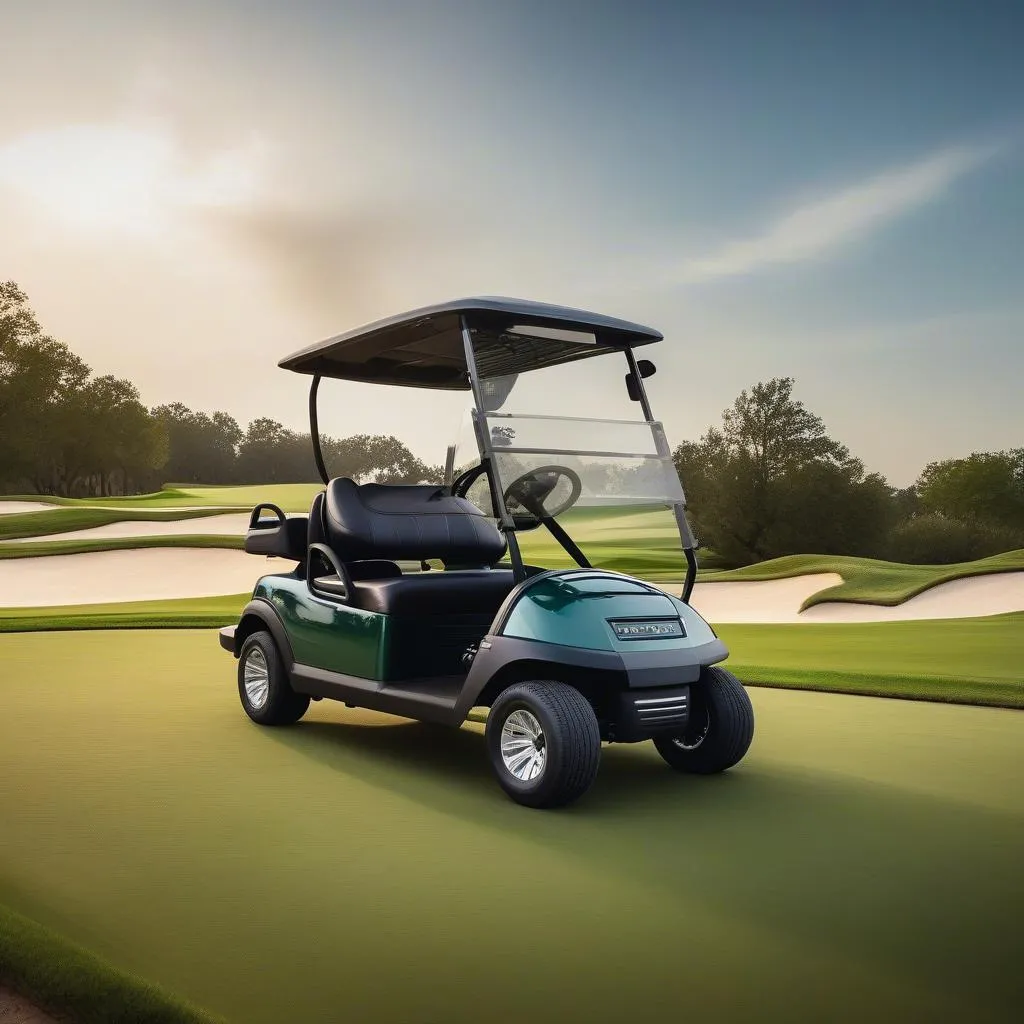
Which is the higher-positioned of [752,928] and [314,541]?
[314,541]

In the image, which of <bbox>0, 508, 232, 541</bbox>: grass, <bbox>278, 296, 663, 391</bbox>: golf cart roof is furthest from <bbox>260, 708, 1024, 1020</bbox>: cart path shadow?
<bbox>0, 508, 232, 541</bbox>: grass

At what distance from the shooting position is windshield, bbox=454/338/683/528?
16.2ft

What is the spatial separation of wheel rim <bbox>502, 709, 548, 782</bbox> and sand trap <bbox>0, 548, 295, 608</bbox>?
1450 cm

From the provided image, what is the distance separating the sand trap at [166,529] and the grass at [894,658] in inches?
607

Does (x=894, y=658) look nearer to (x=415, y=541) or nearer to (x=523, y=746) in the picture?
(x=415, y=541)

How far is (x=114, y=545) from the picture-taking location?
20641mm

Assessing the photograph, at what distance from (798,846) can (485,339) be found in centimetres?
258

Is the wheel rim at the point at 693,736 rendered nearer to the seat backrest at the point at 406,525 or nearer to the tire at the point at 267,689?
the seat backrest at the point at 406,525

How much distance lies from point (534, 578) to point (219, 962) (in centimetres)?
221

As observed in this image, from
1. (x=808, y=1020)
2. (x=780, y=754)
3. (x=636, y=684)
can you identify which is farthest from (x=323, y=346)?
(x=808, y=1020)

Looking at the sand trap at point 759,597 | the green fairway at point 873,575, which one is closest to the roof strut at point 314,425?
the sand trap at point 759,597

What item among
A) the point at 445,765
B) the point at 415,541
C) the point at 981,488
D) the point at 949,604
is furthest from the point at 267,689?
the point at 981,488

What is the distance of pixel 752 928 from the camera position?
3.13 metres

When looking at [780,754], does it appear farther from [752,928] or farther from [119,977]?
[119,977]
